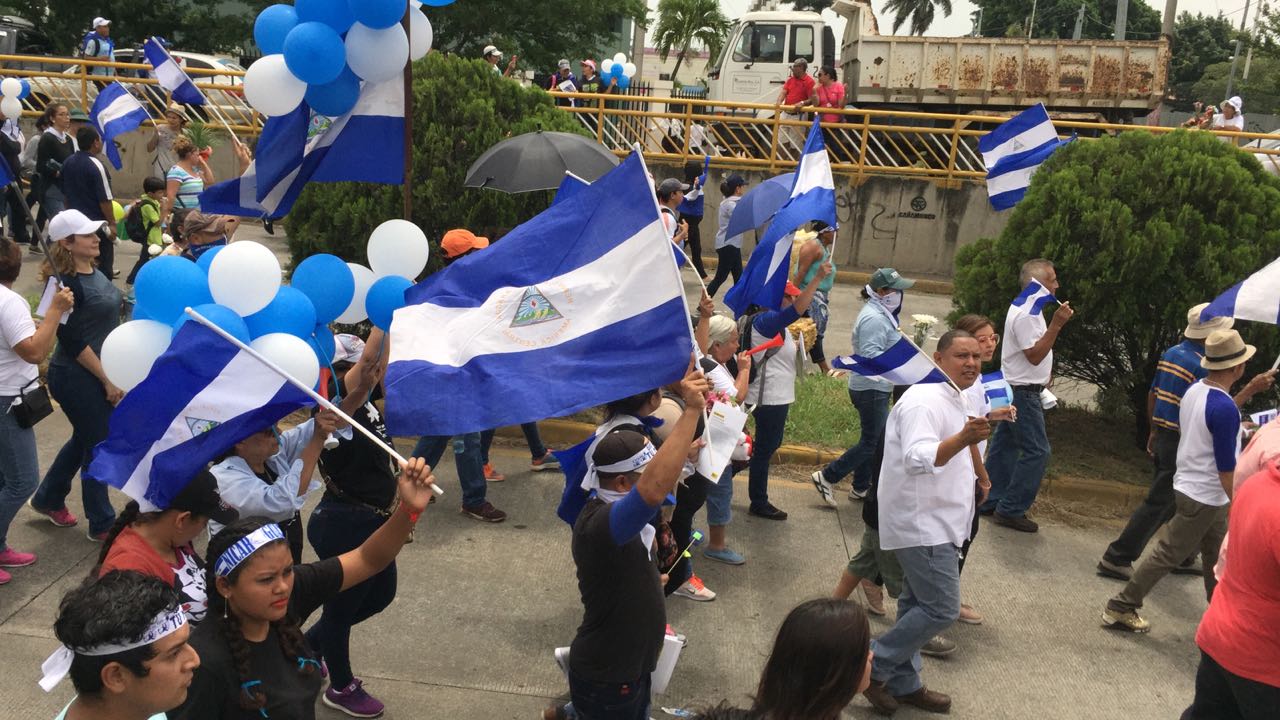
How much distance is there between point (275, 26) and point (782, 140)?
12660 mm

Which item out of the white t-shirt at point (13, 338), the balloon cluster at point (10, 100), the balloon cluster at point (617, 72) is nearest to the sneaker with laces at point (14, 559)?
the white t-shirt at point (13, 338)

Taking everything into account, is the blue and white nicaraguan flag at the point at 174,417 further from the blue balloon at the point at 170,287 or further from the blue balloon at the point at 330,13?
the blue balloon at the point at 330,13

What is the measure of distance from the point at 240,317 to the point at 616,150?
43.3ft

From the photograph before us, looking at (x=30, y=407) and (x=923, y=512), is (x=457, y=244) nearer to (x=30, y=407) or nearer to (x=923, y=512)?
(x=30, y=407)

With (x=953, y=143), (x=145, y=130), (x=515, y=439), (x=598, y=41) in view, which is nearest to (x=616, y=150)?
(x=953, y=143)

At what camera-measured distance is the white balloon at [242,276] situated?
3672 mm

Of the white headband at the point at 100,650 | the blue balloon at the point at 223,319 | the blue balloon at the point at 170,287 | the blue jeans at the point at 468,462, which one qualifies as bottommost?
the blue jeans at the point at 468,462

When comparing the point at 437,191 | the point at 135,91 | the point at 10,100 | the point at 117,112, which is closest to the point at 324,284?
the point at 437,191

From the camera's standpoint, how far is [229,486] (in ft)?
13.0

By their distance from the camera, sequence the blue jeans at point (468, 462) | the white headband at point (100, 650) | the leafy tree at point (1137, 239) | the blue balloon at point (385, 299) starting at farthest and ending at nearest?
the leafy tree at point (1137, 239) < the blue jeans at point (468, 462) < the blue balloon at point (385, 299) < the white headband at point (100, 650)

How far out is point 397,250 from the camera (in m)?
4.64

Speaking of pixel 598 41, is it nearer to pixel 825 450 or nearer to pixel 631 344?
pixel 825 450

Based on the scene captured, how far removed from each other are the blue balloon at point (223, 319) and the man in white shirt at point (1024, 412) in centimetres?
511

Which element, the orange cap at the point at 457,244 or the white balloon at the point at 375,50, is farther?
the orange cap at the point at 457,244
